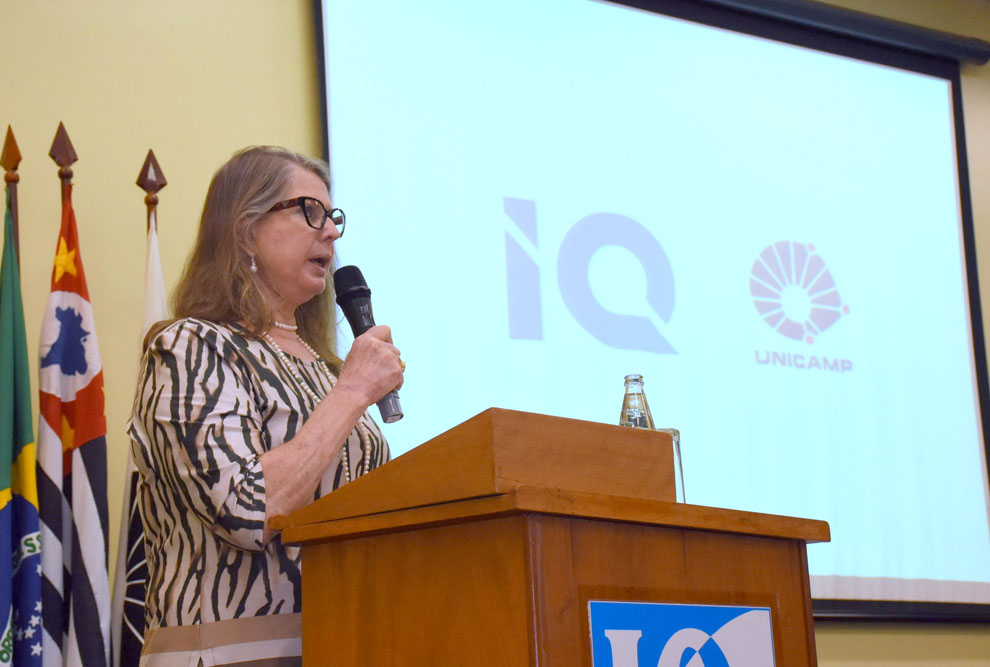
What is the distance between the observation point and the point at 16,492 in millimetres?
2084

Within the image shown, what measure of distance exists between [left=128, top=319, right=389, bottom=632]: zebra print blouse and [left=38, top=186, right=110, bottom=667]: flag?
65 cm

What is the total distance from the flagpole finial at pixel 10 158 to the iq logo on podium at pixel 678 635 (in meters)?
1.73

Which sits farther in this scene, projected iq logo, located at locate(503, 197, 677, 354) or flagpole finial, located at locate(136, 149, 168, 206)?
projected iq logo, located at locate(503, 197, 677, 354)

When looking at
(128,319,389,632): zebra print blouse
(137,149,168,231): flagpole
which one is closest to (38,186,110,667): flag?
(137,149,168,231): flagpole

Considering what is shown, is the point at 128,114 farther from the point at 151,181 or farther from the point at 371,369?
the point at 371,369

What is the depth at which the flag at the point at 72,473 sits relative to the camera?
205 cm

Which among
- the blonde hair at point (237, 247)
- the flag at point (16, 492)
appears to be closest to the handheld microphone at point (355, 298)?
the blonde hair at point (237, 247)

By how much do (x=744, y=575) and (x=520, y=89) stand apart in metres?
2.08

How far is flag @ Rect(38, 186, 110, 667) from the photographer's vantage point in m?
2.05

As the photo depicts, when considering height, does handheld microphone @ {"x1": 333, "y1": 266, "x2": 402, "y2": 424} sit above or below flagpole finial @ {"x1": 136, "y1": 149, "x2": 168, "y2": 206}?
below

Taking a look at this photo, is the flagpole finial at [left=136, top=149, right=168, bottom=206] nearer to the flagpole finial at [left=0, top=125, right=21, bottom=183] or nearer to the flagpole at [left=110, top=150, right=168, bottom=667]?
the flagpole finial at [left=0, top=125, right=21, bottom=183]

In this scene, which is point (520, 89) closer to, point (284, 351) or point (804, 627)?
point (284, 351)

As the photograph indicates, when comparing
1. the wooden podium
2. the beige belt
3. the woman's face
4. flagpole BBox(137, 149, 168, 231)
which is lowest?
the beige belt

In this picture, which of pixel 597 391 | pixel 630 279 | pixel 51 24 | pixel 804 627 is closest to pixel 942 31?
pixel 630 279
